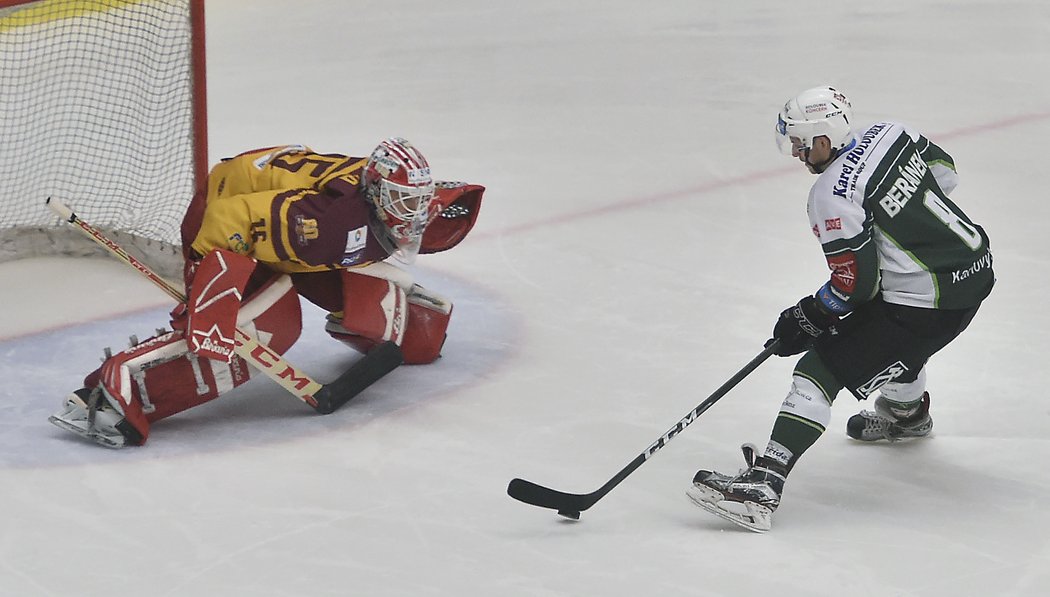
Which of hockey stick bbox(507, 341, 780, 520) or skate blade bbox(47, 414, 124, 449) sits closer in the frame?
hockey stick bbox(507, 341, 780, 520)

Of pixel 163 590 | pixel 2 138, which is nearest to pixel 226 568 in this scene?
pixel 163 590

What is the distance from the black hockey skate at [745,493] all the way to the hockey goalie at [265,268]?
3.41 ft

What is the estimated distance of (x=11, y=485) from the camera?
130 inches

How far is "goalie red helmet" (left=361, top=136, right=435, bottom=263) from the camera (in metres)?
3.57

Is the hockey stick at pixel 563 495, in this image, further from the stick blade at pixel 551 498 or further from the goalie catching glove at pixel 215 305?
the goalie catching glove at pixel 215 305

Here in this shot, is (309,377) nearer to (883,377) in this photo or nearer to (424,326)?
(424,326)

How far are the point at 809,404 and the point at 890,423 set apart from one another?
0.50m

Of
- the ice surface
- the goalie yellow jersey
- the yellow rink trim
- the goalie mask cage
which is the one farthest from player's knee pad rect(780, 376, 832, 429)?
the yellow rink trim

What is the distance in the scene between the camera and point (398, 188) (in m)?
3.57

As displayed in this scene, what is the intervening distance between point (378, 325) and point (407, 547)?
986 millimetres

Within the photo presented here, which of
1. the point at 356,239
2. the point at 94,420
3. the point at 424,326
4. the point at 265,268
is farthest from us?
the point at 424,326

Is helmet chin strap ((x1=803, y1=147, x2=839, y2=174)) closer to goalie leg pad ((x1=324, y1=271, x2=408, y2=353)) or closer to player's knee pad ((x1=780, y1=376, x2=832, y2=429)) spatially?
player's knee pad ((x1=780, y1=376, x2=832, y2=429))

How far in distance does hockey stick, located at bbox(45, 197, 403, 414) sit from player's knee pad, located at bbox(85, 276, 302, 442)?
66mm

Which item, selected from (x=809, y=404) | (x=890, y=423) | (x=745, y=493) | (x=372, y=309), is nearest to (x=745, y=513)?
(x=745, y=493)
